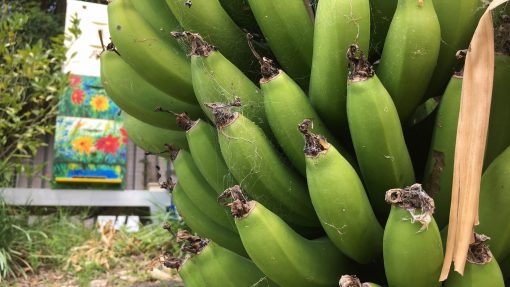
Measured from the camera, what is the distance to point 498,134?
3.16 feet

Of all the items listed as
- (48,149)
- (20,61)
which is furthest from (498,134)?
(48,149)

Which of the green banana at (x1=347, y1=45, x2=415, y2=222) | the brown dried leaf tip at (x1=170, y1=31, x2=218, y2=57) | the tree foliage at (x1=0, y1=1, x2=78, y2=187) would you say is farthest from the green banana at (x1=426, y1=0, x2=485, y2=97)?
Answer: the tree foliage at (x1=0, y1=1, x2=78, y2=187)

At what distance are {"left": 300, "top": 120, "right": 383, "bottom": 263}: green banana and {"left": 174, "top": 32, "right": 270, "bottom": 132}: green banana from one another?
228mm

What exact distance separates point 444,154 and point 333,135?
0.71 ft

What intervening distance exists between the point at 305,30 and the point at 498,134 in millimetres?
429

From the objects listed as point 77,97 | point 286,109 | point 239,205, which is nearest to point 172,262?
point 239,205

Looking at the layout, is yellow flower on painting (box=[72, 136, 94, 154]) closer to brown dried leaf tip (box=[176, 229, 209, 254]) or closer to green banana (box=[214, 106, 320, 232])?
brown dried leaf tip (box=[176, 229, 209, 254])

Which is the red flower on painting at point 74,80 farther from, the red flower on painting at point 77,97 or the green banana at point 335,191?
the green banana at point 335,191

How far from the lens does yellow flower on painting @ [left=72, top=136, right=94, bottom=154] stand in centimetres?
472

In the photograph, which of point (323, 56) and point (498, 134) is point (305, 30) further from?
point (498, 134)

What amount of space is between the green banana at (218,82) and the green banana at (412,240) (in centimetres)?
38

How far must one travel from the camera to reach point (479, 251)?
0.80 m

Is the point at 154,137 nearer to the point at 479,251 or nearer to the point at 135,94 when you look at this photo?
the point at 135,94

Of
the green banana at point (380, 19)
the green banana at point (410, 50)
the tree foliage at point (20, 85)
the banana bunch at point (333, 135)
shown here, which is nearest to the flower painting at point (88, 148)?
the tree foliage at point (20, 85)
